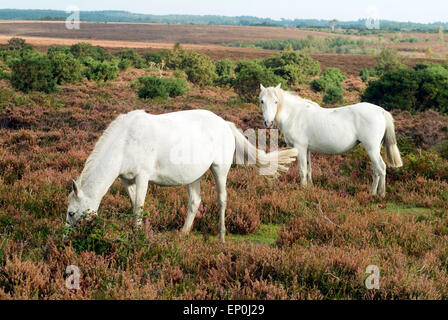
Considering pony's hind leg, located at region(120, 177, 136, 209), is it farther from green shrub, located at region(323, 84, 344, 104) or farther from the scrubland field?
green shrub, located at region(323, 84, 344, 104)

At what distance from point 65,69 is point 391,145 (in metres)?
24.0

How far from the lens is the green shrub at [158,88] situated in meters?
21.8

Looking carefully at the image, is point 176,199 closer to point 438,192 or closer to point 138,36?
point 438,192

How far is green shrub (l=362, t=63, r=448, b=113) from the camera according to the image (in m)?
18.0

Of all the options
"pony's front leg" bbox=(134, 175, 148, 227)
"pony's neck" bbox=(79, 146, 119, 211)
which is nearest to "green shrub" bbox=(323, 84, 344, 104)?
"pony's front leg" bbox=(134, 175, 148, 227)

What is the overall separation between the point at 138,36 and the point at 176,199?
125799 millimetres

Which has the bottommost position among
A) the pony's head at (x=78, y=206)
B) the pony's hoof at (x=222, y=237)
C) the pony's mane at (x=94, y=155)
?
the pony's hoof at (x=222, y=237)

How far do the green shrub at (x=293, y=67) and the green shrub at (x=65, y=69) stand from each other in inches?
718

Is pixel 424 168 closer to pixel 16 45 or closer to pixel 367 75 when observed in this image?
pixel 367 75

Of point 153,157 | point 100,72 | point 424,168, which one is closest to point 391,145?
point 424,168

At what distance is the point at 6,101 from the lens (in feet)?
50.4

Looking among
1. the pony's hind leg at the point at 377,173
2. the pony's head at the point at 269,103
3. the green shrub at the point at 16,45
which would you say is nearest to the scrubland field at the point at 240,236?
the pony's hind leg at the point at 377,173

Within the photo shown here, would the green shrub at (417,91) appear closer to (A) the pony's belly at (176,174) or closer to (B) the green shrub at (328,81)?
(A) the pony's belly at (176,174)
